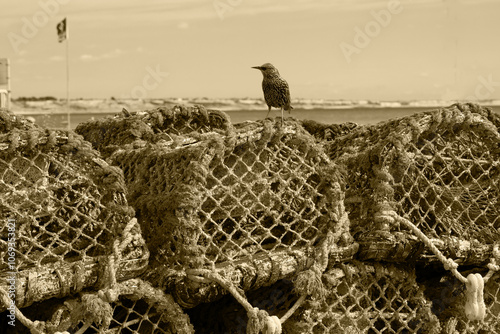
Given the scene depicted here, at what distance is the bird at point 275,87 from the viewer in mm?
3924

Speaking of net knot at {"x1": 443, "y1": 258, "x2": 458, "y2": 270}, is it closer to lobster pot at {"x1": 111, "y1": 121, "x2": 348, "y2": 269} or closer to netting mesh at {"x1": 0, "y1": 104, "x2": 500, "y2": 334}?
netting mesh at {"x1": 0, "y1": 104, "x2": 500, "y2": 334}

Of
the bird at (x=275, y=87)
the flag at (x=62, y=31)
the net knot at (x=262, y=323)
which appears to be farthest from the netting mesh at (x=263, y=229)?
the flag at (x=62, y=31)

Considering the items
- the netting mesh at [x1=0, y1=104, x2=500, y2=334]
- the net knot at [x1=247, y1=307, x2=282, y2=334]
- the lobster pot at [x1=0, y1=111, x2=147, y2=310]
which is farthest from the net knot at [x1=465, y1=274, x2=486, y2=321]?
the lobster pot at [x1=0, y1=111, x2=147, y2=310]

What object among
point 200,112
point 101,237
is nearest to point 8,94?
point 200,112

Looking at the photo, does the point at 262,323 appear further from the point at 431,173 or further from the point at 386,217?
the point at 431,173

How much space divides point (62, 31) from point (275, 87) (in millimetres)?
→ 15304

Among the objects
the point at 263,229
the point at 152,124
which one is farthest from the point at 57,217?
the point at 152,124

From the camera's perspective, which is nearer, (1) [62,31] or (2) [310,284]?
(2) [310,284]

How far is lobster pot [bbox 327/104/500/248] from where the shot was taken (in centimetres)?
305

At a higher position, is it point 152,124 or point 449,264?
point 152,124

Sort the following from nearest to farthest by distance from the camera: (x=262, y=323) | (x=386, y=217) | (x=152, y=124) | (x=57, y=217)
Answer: (x=262, y=323), (x=57, y=217), (x=386, y=217), (x=152, y=124)

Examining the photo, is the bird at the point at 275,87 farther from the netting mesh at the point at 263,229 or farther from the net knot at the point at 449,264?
the net knot at the point at 449,264

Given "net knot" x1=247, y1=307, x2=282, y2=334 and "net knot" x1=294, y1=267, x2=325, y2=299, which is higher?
"net knot" x1=294, y1=267, x2=325, y2=299

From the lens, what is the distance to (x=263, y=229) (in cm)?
286
